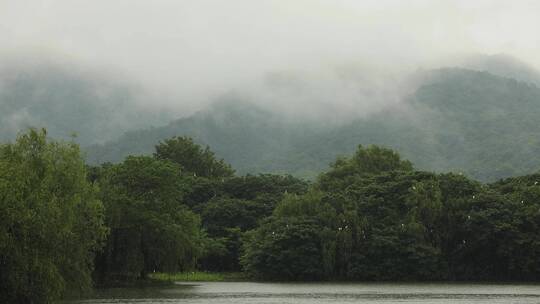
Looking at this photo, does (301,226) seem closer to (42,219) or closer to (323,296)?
(323,296)

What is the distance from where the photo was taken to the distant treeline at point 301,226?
4544 centimetres

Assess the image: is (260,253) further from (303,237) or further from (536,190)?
(536,190)

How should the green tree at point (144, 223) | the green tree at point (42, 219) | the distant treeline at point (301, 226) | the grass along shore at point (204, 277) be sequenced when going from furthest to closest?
1. the grass along shore at point (204, 277)
2. the green tree at point (144, 223)
3. the distant treeline at point (301, 226)
4. the green tree at point (42, 219)

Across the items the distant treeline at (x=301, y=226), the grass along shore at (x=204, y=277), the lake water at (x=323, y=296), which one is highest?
the distant treeline at (x=301, y=226)

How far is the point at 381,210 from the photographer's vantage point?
257 feet

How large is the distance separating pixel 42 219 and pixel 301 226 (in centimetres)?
4369

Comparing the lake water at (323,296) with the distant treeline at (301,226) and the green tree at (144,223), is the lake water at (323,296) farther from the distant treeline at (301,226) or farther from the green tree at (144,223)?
the distant treeline at (301,226)

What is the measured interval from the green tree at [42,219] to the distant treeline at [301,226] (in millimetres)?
137

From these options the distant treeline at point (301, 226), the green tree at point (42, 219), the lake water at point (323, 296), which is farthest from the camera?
the lake water at point (323, 296)

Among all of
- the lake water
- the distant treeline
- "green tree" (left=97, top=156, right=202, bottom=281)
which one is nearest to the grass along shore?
the distant treeline

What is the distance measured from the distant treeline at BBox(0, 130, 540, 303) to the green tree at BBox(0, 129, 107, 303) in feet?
0.45

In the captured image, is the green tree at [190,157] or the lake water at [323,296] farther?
the green tree at [190,157]

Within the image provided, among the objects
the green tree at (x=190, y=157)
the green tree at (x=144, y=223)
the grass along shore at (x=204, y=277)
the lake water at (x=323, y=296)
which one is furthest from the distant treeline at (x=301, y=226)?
the green tree at (x=190, y=157)

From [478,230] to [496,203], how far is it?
3.79 metres
